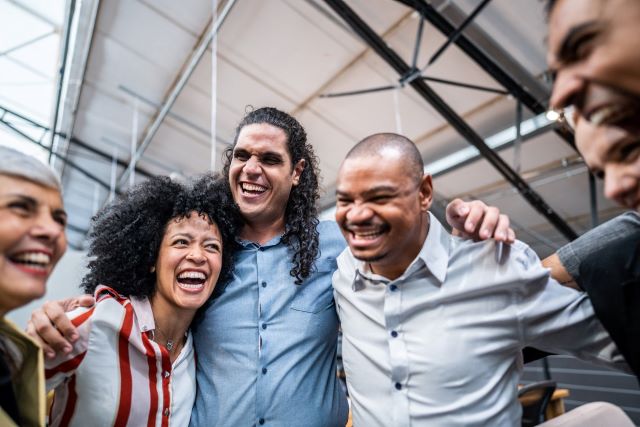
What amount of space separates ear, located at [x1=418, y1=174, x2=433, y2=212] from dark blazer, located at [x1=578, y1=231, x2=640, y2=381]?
471 millimetres

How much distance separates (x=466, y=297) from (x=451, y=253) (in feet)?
0.47

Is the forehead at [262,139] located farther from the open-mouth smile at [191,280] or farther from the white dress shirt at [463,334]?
the white dress shirt at [463,334]

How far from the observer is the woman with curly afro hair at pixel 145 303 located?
1278 millimetres

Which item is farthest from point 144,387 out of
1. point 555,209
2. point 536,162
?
point 555,209

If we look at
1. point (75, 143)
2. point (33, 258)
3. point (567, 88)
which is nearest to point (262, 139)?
point (33, 258)

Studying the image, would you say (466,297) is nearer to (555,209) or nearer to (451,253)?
(451,253)

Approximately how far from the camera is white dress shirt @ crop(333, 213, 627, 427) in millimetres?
1187

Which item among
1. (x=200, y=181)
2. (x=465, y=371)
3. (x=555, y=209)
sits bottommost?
(x=465, y=371)

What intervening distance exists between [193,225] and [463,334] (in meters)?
0.99

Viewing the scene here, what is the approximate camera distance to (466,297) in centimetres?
126

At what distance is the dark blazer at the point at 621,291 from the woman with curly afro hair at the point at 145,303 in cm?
114

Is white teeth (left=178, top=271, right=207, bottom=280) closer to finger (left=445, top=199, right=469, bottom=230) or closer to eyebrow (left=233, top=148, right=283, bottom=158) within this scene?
eyebrow (left=233, top=148, right=283, bottom=158)

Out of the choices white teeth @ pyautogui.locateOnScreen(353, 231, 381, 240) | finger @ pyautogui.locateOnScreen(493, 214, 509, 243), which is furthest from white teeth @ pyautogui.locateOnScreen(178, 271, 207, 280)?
finger @ pyautogui.locateOnScreen(493, 214, 509, 243)

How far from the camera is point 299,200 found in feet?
6.35
